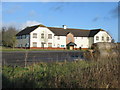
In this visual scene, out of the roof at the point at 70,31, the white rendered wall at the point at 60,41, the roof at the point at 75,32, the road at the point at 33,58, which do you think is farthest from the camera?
the roof at the point at 75,32

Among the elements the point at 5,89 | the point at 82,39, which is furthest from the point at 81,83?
the point at 82,39

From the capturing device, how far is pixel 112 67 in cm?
522

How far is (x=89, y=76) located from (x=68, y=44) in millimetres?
56527

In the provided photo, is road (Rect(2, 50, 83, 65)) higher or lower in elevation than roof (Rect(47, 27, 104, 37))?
lower

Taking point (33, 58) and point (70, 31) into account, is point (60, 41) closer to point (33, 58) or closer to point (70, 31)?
point (70, 31)

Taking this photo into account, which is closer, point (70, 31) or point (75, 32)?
point (70, 31)

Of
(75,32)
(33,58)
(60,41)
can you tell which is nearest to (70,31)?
(75,32)

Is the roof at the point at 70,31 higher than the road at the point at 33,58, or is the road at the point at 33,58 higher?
the roof at the point at 70,31

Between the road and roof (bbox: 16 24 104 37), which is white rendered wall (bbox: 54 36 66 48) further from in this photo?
the road

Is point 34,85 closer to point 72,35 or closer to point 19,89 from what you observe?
point 19,89

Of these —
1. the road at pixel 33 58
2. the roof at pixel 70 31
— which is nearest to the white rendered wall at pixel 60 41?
the roof at pixel 70 31

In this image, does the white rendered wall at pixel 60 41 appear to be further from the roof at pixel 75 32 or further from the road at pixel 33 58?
the road at pixel 33 58

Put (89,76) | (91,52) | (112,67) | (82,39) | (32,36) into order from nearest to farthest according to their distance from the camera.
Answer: (89,76)
(112,67)
(91,52)
(32,36)
(82,39)

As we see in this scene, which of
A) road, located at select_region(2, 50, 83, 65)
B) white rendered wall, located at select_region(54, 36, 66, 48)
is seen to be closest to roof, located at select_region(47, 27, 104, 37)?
white rendered wall, located at select_region(54, 36, 66, 48)
